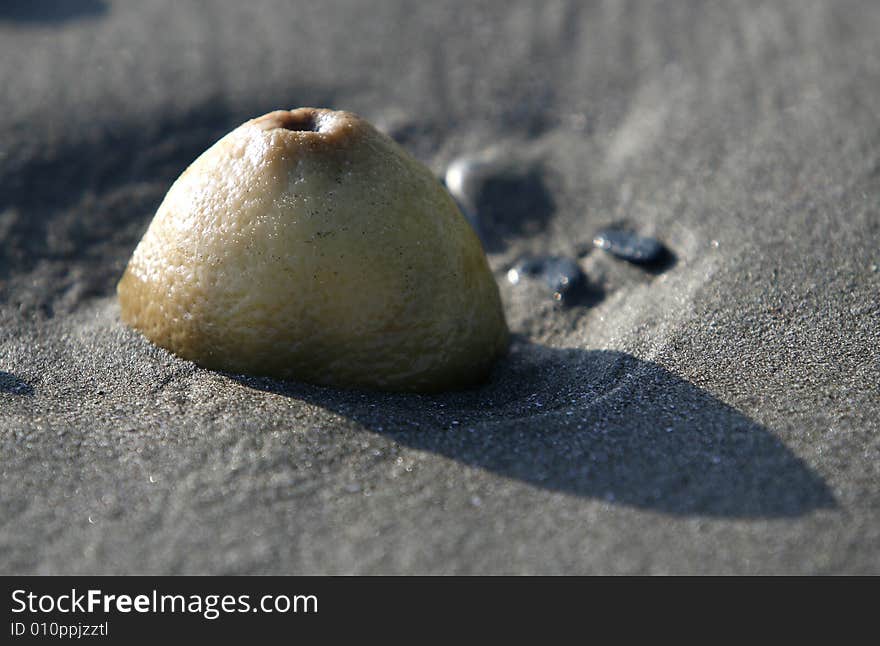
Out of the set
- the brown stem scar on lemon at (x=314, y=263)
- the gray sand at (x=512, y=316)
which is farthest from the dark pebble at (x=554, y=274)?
the brown stem scar on lemon at (x=314, y=263)

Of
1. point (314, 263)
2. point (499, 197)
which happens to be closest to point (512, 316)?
point (499, 197)

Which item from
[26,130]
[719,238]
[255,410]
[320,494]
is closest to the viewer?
[320,494]

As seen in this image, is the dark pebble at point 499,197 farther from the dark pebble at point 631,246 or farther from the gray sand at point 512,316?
the dark pebble at point 631,246

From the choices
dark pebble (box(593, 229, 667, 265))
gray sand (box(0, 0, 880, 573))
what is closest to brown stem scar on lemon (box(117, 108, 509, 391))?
gray sand (box(0, 0, 880, 573))

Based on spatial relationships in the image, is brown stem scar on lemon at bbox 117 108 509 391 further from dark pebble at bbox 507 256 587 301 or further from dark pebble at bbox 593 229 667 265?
dark pebble at bbox 593 229 667 265
